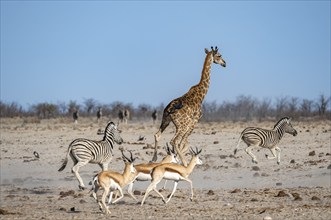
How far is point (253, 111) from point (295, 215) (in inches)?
2232

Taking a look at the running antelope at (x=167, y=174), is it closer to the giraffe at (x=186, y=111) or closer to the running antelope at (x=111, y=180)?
the running antelope at (x=111, y=180)

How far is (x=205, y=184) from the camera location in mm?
18984

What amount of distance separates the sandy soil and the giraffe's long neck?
7.72 feet

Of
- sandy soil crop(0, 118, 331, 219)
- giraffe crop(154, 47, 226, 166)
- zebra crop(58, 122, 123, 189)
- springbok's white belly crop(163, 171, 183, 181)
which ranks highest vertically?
giraffe crop(154, 47, 226, 166)

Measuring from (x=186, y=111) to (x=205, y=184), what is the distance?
2.80 metres

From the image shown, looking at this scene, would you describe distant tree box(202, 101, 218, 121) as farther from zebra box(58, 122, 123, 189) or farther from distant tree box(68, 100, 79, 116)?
zebra box(58, 122, 123, 189)

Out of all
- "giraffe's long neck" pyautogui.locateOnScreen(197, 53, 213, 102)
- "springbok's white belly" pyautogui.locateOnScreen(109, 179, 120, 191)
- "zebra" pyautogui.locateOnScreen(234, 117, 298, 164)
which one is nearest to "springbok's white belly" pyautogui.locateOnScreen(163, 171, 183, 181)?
"springbok's white belly" pyautogui.locateOnScreen(109, 179, 120, 191)

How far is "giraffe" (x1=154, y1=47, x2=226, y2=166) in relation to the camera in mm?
16984

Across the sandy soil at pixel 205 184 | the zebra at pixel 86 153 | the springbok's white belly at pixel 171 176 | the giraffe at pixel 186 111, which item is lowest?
the sandy soil at pixel 205 184

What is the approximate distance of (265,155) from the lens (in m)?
23.0

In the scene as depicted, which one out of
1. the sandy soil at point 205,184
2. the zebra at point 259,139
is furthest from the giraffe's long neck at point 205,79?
the zebra at point 259,139

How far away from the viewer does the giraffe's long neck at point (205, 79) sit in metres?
17.6

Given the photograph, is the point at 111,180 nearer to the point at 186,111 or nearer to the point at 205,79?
the point at 186,111

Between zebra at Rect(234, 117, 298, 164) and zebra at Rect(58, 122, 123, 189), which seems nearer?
zebra at Rect(58, 122, 123, 189)
